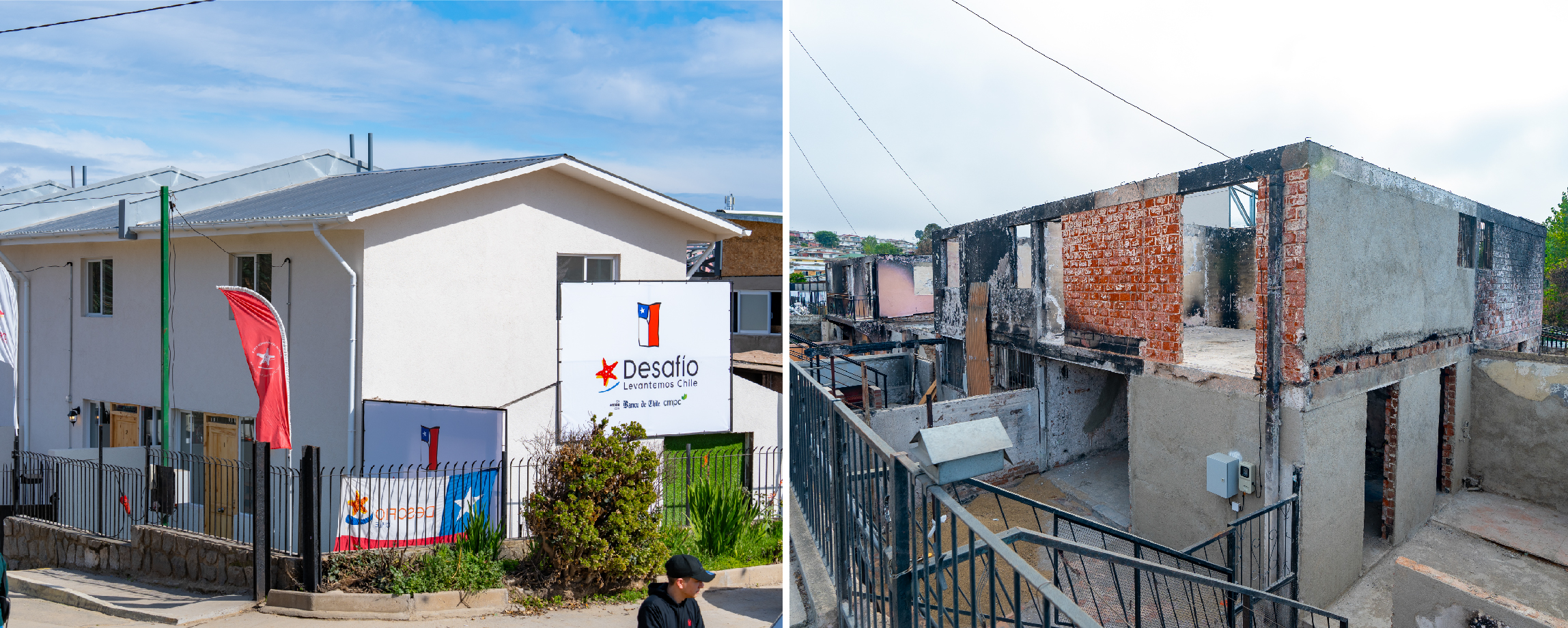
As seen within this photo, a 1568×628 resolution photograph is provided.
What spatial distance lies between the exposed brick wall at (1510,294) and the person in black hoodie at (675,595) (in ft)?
41.1

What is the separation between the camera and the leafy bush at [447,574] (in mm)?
7008

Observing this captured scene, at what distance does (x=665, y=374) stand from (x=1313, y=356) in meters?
7.00

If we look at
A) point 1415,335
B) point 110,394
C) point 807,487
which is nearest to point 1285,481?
point 1415,335

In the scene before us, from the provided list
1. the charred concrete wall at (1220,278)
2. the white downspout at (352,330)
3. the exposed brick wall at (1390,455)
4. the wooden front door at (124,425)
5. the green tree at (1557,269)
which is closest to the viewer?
the white downspout at (352,330)

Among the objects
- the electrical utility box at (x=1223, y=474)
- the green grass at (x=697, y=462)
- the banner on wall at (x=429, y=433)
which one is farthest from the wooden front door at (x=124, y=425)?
the electrical utility box at (x=1223, y=474)

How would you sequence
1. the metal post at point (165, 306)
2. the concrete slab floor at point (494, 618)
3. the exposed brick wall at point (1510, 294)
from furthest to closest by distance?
the exposed brick wall at point (1510, 294) → the metal post at point (165, 306) → the concrete slab floor at point (494, 618)

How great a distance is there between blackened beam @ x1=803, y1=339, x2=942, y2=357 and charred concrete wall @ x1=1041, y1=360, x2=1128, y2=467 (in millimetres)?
3445

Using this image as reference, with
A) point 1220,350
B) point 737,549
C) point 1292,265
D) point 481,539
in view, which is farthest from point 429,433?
point 1220,350

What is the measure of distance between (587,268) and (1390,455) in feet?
33.5

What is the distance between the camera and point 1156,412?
8.70m

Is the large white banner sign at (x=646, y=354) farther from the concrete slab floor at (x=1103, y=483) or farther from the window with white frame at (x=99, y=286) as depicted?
the window with white frame at (x=99, y=286)

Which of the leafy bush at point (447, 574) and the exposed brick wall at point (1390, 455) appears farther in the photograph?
the exposed brick wall at point (1390, 455)

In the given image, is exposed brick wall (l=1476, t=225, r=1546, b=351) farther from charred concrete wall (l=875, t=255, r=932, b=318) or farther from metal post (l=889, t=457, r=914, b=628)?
charred concrete wall (l=875, t=255, r=932, b=318)

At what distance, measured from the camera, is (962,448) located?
3.15 meters
